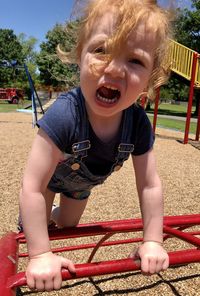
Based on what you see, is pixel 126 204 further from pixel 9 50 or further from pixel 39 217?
pixel 9 50

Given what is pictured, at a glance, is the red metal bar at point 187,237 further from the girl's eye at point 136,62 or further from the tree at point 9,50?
the tree at point 9,50

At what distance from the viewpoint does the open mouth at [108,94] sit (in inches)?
46.4

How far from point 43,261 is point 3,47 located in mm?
48556

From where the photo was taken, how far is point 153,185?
4.52 ft

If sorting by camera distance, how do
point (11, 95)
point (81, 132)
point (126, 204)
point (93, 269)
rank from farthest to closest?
point (11, 95) < point (126, 204) < point (81, 132) < point (93, 269)

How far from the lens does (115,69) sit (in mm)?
1146

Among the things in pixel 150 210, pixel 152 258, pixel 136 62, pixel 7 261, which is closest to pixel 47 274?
pixel 7 261

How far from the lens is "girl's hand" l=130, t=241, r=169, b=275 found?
1133 millimetres

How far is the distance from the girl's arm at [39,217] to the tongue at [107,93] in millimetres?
216

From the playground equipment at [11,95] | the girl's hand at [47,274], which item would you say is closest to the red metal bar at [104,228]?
the girl's hand at [47,274]

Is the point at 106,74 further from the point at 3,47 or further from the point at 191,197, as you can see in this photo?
the point at 3,47

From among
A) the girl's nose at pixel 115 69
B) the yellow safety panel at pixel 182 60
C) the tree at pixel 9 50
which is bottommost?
the girl's nose at pixel 115 69

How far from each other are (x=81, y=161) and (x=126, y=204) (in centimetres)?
216

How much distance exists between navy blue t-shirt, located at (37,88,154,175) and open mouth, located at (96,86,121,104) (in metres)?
0.14
